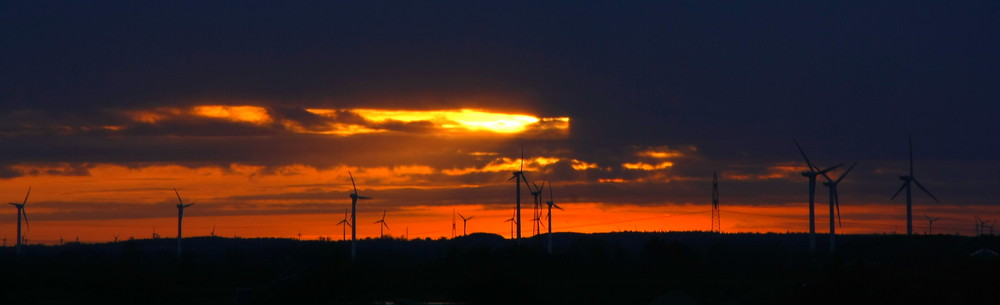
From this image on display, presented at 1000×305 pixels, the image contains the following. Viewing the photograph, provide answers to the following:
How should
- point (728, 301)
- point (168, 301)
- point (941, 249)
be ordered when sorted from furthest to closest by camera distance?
point (941, 249) < point (168, 301) < point (728, 301)

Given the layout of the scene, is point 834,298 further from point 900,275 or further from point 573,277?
point 573,277

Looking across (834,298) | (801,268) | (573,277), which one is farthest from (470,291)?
(801,268)

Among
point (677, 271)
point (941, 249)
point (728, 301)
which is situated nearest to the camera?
point (728, 301)

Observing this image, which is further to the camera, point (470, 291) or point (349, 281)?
point (349, 281)

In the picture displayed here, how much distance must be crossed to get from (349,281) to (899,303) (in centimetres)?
6368

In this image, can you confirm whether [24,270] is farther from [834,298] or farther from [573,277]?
[834,298]

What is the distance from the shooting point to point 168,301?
123250 millimetres

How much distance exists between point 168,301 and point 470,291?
111 feet

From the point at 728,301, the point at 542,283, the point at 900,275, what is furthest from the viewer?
the point at 542,283

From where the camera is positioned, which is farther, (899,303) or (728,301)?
(728,301)

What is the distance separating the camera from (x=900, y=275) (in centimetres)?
9112

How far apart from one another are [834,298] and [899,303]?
505 centimetres

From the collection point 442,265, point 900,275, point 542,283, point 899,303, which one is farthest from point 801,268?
point 899,303

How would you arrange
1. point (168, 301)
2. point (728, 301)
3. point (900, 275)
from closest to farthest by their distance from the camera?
point (900, 275), point (728, 301), point (168, 301)
